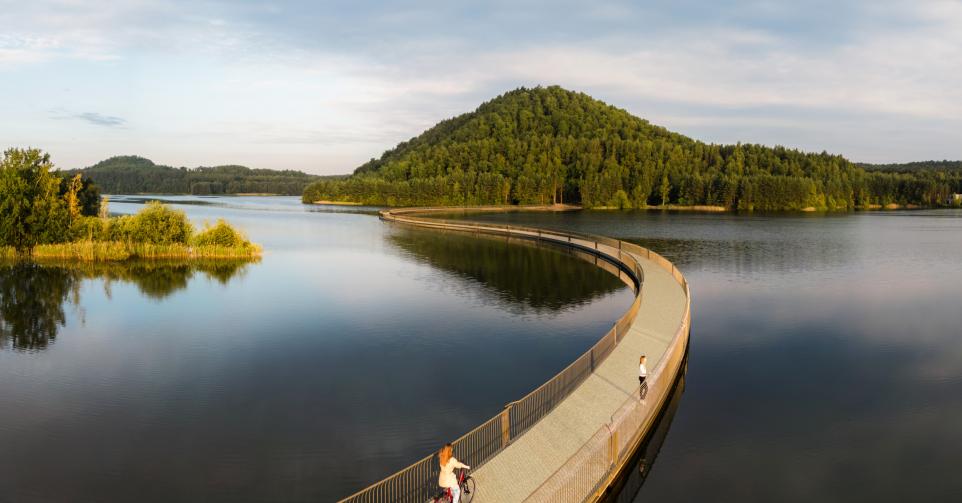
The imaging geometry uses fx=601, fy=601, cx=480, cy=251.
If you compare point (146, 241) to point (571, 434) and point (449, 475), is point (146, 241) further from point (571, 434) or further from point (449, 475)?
point (449, 475)

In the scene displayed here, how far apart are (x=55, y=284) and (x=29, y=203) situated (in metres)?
17.7

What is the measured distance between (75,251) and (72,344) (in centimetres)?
3694

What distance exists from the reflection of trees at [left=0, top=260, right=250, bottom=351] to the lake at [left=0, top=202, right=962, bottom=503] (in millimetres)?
276

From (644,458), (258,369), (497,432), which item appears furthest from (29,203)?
(644,458)

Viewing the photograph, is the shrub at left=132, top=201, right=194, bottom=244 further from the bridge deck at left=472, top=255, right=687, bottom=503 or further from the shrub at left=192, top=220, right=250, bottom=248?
the bridge deck at left=472, top=255, right=687, bottom=503

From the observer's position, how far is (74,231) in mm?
64250

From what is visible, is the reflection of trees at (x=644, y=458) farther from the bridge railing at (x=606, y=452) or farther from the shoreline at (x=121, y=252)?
the shoreline at (x=121, y=252)

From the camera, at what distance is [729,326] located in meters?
34.9

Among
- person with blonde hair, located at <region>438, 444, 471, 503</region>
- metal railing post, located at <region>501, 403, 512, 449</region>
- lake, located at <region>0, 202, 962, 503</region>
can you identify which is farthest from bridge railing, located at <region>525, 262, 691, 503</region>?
metal railing post, located at <region>501, 403, 512, 449</region>

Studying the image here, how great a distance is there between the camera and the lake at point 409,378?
1750 cm

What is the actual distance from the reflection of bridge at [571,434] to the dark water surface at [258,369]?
176 centimetres

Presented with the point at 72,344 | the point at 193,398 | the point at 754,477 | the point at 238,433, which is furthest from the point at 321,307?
the point at 754,477

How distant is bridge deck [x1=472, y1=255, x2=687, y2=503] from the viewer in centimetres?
1473

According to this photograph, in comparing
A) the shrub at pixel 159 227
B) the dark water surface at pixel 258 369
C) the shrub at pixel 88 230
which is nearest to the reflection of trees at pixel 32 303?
the dark water surface at pixel 258 369
